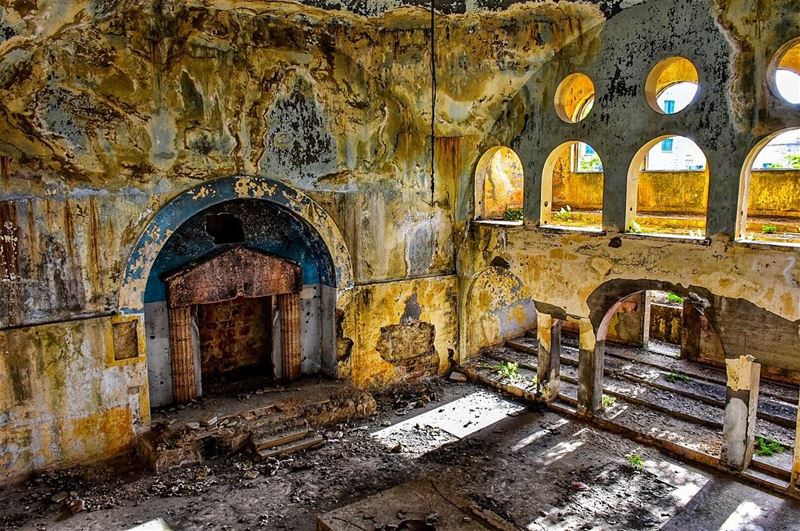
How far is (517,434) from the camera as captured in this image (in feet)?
30.4

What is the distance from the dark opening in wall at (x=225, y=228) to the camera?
9.16m

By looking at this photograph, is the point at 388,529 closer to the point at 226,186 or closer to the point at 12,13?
the point at 226,186

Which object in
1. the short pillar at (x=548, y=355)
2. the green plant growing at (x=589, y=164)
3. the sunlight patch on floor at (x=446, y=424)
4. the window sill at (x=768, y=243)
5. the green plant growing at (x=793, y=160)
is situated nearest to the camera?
the window sill at (x=768, y=243)

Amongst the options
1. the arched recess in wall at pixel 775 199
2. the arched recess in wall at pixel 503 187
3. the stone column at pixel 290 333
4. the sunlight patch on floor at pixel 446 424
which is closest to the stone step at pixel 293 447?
the sunlight patch on floor at pixel 446 424

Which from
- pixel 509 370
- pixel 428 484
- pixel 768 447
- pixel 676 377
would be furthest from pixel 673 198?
pixel 428 484

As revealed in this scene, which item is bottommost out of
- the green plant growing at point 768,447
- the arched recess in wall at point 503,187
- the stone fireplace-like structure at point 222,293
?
the green plant growing at point 768,447

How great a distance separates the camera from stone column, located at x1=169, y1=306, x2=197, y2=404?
8836mm

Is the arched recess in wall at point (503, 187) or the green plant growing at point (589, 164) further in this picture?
the green plant growing at point (589, 164)

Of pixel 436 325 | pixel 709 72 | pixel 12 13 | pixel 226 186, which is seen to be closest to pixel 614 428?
pixel 436 325

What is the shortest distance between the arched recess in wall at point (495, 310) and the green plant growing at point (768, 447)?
16.8ft

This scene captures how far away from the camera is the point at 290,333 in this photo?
33.0ft

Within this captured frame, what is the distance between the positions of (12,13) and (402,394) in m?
8.23

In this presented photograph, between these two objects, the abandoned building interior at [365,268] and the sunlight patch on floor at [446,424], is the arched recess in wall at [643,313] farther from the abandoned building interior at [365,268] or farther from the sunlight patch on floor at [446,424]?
the sunlight patch on floor at [446,424]

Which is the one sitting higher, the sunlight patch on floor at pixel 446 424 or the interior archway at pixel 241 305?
the interior archway at pixel 241 305
